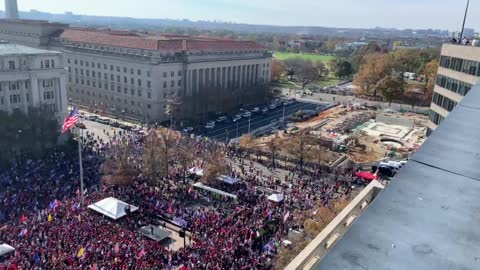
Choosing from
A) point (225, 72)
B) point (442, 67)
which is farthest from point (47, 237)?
point (225, 72)

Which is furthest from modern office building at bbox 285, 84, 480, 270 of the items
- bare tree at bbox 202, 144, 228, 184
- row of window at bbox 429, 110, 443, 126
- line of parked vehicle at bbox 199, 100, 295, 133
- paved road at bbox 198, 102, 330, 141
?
line of parked vehicle at bbox 199, 100, 295, 133

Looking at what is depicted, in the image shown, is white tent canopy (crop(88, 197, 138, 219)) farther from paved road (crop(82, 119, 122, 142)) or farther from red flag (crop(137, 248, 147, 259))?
paved road (crop(82, 119, 122, 142))

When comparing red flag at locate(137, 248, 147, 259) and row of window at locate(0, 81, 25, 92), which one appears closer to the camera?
red flag at locate(137, 248, 147, 259)

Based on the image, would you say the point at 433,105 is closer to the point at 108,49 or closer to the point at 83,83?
the point at 108,49

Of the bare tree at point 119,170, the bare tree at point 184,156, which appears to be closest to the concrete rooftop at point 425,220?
the bare tree at point 119,170

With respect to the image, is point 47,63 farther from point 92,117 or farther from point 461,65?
point 461,65

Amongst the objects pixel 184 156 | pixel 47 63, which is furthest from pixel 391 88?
pixel 47 63
